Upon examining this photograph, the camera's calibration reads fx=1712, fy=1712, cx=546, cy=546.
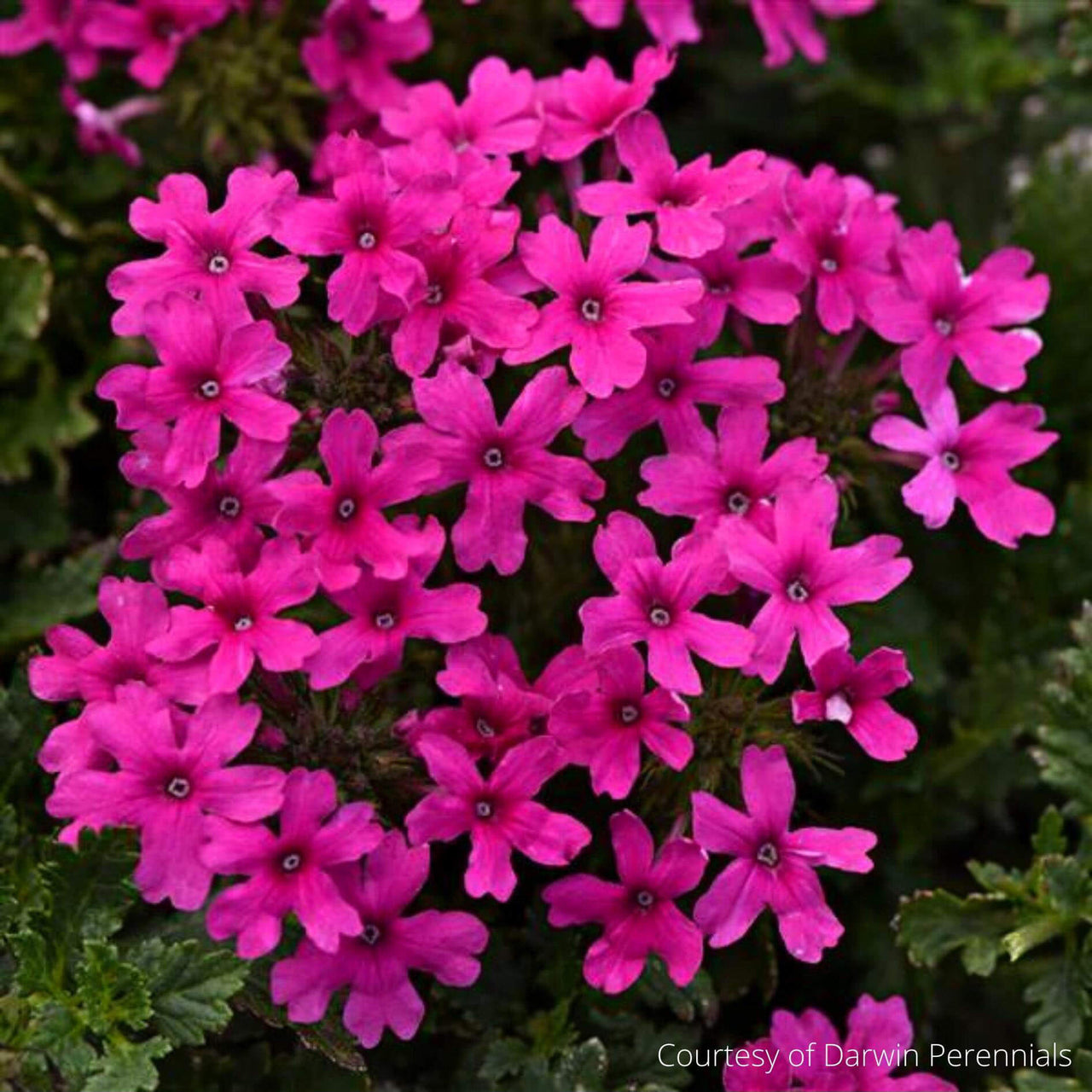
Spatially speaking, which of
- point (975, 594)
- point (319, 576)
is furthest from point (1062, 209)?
point (319, 576)

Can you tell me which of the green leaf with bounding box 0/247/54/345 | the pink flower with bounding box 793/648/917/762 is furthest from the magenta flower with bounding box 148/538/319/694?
the green leaf with bounding box 0/247/54/345

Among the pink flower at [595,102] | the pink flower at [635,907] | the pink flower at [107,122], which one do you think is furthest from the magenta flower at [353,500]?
the pink flower at [107,122]

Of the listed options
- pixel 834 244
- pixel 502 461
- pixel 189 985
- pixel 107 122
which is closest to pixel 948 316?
pixel 834 244

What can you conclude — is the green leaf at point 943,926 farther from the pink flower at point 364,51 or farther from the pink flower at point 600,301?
the pink flower at point 364,51

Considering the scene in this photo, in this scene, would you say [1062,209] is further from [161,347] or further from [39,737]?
[39,737]

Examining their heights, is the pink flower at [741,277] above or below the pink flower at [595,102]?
below

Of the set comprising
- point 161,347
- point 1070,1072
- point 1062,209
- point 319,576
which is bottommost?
point 1070,1072
